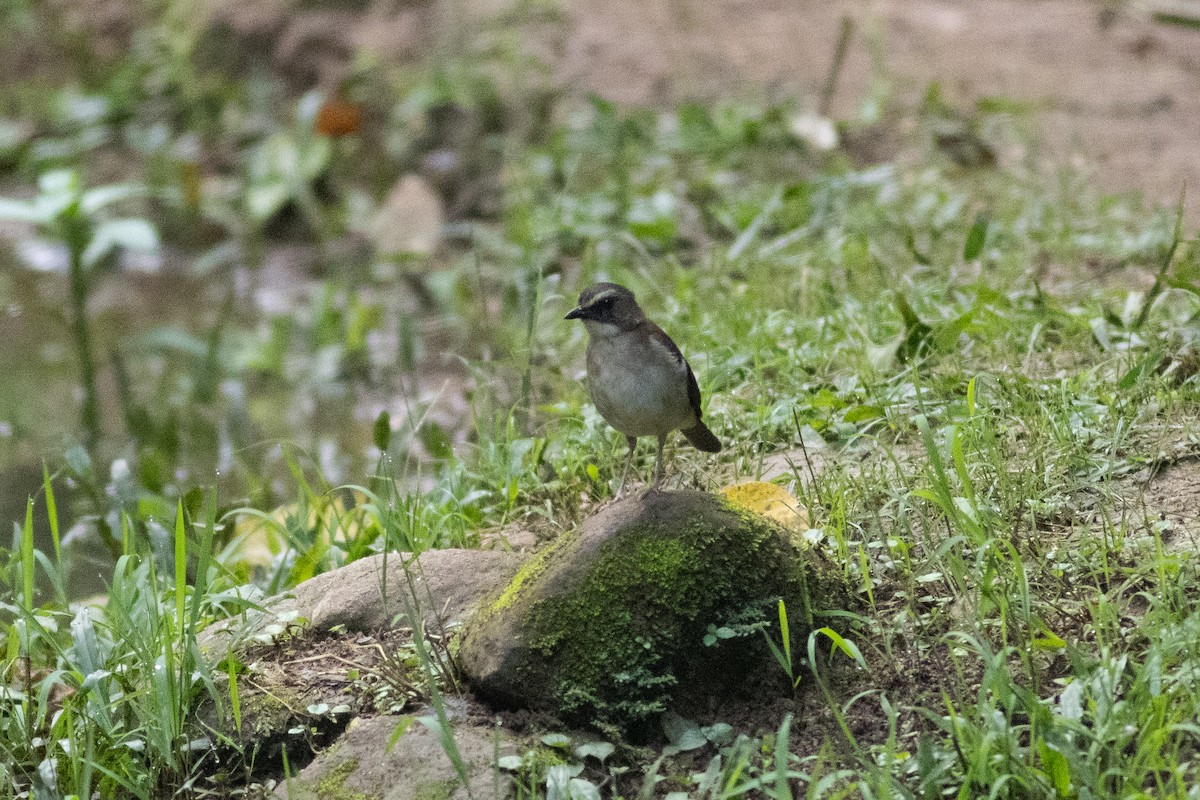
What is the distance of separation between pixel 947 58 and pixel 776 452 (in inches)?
203

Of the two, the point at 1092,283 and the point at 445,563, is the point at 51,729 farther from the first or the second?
the point at 1092,283

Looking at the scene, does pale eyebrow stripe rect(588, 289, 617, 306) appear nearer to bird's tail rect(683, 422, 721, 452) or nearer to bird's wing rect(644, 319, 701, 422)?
bird's wing rect(644, 319, 701, 422)

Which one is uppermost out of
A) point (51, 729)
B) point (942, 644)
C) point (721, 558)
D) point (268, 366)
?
point (721, 558)

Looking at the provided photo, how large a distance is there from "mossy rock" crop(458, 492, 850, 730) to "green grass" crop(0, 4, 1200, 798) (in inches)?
5.6

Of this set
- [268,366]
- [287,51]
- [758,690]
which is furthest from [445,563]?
[287,51]

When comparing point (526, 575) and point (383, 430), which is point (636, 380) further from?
point (383, 430)

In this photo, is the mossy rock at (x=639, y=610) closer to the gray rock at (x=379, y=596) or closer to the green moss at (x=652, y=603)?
the green moss at (x=652, y=603)

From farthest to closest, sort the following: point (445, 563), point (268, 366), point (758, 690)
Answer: point (268, 366) < point (445, 563) < point (758, 690)

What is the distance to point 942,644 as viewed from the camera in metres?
3.02

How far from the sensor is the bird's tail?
3.66 m

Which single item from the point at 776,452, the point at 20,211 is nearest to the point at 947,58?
the point at 776,452

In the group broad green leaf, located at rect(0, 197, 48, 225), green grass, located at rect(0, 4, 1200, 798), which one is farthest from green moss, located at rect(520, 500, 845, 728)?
broad green leaf, located at rect(0, 197, 48, 225)

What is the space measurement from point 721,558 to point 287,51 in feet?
25.8

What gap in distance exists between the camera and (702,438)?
3707mm
